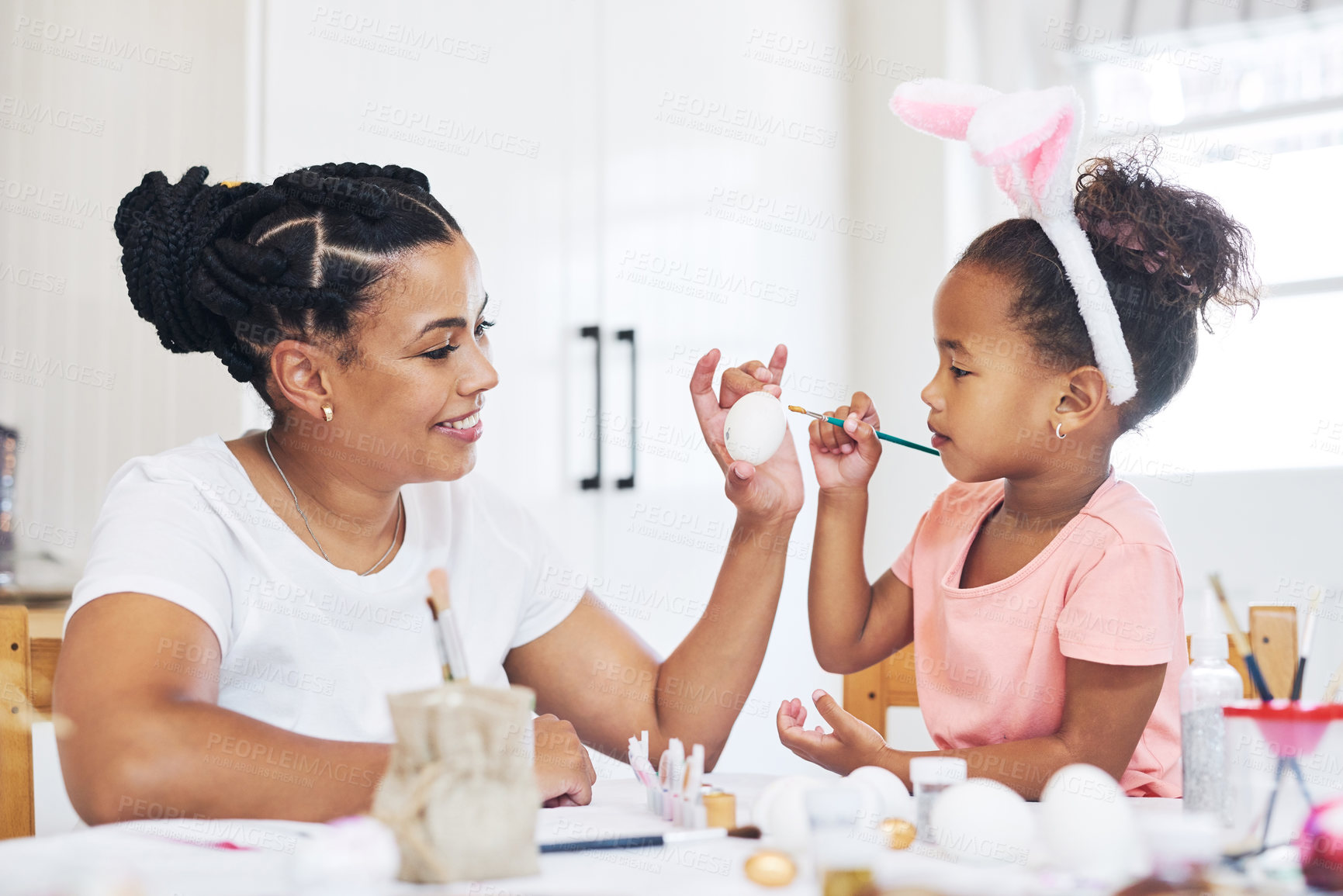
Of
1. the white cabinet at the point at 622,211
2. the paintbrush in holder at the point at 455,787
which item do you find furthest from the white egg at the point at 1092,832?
the white cabinet at the point at 622,211

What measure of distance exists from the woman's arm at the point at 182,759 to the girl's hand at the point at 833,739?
350mm

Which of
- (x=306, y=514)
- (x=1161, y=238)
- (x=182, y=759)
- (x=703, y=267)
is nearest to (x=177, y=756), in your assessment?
(x=182, y=759)

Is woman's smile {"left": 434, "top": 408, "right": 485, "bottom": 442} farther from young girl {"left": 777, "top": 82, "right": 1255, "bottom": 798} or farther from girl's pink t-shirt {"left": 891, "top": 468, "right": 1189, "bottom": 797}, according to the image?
→ girl's pink t-shirt {"left": 891, "top": 468, "right": 1189, "bottom": 797}

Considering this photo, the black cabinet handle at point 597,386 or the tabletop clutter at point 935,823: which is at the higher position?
the black cabinet handle at point 597,386

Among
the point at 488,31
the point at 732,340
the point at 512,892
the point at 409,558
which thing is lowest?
the point at 512,892

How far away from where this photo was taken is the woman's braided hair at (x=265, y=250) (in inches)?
47.6

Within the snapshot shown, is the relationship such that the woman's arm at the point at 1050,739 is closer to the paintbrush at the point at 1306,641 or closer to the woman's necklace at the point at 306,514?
the paintbrush at the point at 1306,641

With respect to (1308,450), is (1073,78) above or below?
above

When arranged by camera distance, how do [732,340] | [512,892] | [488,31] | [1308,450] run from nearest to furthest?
[512,892] → [488,31] → [1308,450] → [732,340]

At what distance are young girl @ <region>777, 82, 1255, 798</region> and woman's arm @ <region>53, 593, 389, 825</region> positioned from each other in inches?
15.2

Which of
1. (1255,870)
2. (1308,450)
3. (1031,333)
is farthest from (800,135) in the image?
(1255,870)

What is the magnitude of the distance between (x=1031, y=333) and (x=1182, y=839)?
0.69m

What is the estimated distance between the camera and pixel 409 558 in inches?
50.5

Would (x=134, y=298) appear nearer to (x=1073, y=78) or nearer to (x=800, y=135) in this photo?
(x=800, y=135)
